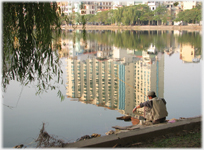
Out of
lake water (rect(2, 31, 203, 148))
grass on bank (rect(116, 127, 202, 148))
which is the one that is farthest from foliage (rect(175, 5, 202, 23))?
grass on bank (rect(116, 127, 202, 148))

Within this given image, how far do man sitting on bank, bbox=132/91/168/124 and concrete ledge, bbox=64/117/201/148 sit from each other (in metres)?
0.49

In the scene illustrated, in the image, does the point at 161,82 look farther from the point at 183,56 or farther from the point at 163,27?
the point at 163,27

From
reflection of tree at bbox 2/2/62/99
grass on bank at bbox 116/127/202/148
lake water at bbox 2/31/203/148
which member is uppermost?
reflection of tree at bbox 2/2/62/99

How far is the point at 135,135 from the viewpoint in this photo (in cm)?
362

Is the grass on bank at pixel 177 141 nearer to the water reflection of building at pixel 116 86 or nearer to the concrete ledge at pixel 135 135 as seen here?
the concrete ledge at pixel 135 135

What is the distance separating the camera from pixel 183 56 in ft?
52.6

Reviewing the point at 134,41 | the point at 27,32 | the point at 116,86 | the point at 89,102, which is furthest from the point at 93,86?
the point at 134,41

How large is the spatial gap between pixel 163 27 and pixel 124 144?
49.6m

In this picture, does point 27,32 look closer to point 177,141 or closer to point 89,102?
Result: point 177,141

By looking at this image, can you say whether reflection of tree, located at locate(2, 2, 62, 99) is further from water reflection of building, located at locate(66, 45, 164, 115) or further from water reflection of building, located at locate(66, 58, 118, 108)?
water reflection of building, located at locate(66, 58, 118, 108)

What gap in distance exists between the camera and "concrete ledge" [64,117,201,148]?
3.48 metres

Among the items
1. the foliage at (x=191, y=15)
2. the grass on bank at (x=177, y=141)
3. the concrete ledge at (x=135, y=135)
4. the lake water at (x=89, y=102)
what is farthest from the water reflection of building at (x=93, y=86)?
the foliage at (x=191, y=15)

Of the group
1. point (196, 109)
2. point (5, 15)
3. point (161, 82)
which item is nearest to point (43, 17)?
point (5, 15)

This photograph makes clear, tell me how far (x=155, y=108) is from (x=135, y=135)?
3.06 ft
